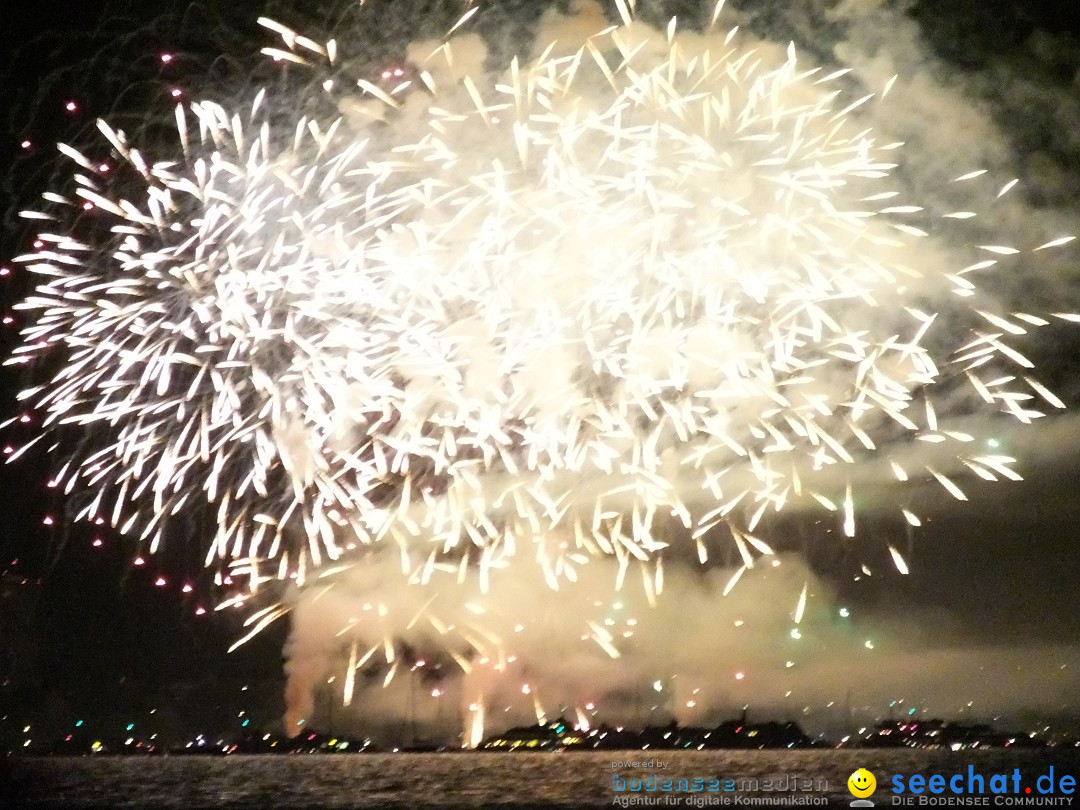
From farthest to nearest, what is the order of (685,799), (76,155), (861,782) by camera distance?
(685,799) < (861,782) < (76,155)

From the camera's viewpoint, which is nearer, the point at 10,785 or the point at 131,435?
the point at 131,435

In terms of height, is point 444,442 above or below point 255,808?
above

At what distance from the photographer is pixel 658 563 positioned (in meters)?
17.8

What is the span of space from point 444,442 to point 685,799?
29260 mm

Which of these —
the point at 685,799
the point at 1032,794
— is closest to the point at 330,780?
the point at 685,799

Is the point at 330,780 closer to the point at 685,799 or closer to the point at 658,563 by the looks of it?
the point at 685,799

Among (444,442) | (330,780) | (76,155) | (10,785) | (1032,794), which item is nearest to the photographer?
(76,155)

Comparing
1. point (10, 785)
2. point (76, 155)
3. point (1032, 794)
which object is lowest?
point (10, 785)

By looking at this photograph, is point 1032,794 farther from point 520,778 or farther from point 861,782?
point 520,778

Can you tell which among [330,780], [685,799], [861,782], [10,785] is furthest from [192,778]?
[861,782]

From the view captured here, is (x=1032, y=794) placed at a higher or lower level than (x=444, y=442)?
lower

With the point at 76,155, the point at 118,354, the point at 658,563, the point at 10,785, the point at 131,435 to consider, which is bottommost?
the point at 10,785

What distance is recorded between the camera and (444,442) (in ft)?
56.3

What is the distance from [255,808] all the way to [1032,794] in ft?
95.1
